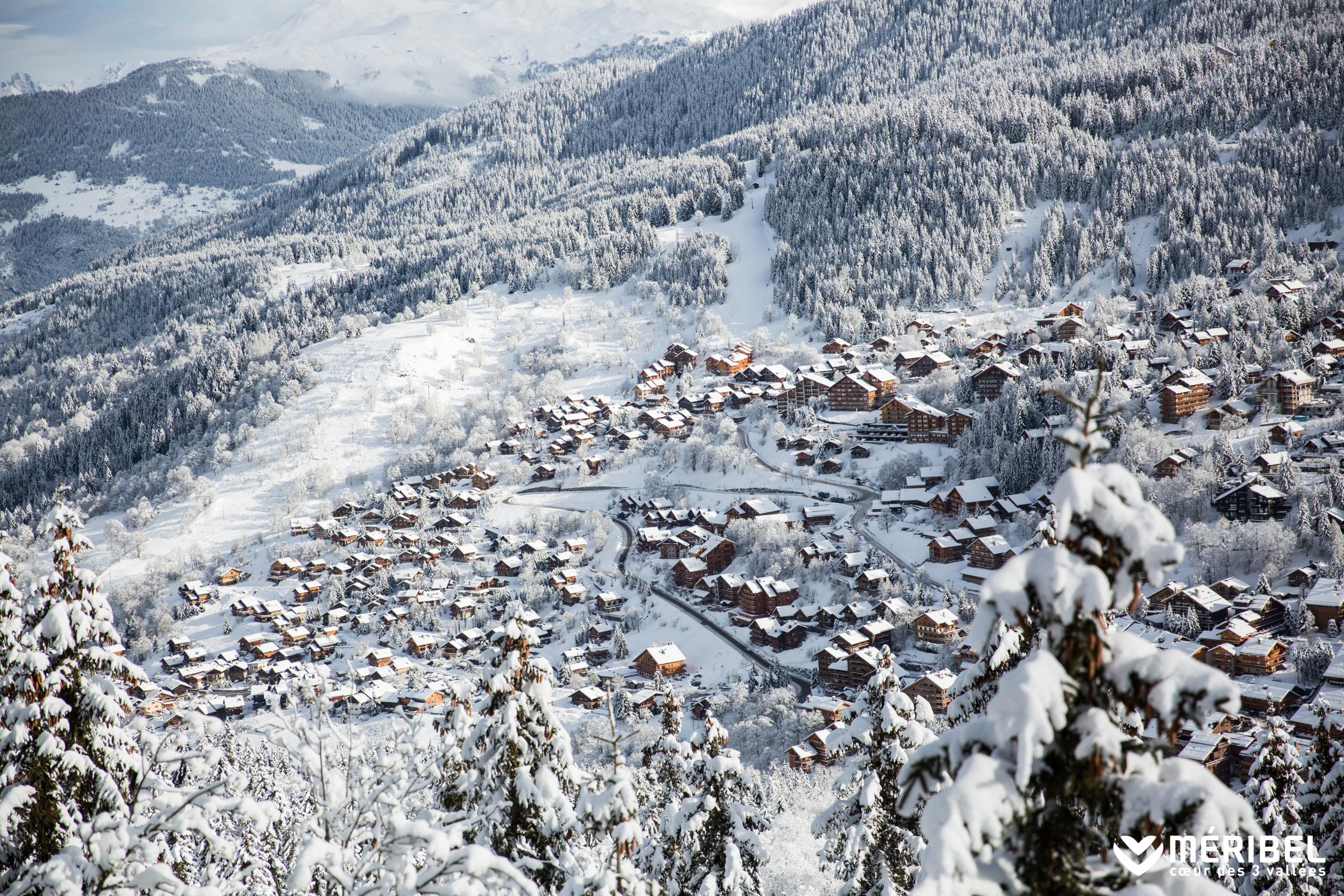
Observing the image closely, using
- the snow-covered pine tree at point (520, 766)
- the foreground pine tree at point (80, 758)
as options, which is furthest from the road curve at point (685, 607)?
the foreground pine tree at point (80, 758)

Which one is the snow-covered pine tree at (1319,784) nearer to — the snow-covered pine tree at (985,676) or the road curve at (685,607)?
the snow-covered pine tree at (985,676)

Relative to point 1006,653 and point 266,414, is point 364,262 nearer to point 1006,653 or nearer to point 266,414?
point 266,414

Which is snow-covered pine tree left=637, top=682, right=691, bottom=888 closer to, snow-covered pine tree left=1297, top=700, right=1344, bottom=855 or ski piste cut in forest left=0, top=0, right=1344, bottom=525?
snow-covered pine tree left=1297, top=700, right=1344, bottom=855

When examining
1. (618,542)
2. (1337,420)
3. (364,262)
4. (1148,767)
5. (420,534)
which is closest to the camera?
(1148,767)

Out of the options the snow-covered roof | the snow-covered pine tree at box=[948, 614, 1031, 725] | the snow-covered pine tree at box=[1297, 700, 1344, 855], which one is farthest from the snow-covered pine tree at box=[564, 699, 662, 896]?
the snow-covered roof

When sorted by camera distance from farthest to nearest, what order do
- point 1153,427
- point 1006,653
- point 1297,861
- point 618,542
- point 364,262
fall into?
point 364,262 → point 618,542 → point 1153,427 → point 1297,861 → point 1006,653

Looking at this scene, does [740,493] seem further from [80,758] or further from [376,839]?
[80,758]

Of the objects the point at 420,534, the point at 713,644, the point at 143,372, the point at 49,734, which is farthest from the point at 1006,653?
the point at 143,372

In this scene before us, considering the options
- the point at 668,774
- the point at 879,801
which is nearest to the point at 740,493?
the point at 668,774
